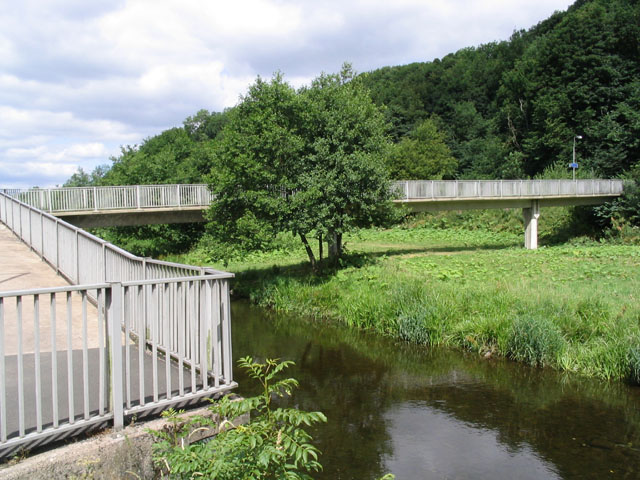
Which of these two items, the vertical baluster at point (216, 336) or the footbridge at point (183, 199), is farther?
the footbridge at point (183, 199)

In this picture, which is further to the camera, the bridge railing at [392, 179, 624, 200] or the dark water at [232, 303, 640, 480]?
the bridge railing at [392, 179, 624, 200]

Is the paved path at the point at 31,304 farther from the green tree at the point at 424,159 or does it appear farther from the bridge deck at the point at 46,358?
the green tree at the point at 424,159

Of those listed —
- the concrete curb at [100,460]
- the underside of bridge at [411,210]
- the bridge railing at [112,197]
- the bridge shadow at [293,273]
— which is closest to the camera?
the concrete curb at [100,460]

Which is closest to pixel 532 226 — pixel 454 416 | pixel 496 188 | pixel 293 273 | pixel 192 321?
pixel 496 188

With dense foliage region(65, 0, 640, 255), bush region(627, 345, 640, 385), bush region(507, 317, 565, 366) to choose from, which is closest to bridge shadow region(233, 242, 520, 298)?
dense foliage region(65, 0, 640, 255)

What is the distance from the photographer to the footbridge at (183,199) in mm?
24328

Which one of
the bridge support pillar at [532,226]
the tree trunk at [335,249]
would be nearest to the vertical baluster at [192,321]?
the tree trunk at [335,249]

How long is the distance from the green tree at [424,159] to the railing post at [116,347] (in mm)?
52874

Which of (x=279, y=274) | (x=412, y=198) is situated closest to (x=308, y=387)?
(x=279, y=274)

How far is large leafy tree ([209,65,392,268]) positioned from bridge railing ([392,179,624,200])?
756 centimetres

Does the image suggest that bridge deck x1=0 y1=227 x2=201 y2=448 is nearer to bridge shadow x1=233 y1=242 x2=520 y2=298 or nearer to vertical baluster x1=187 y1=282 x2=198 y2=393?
vertical baluster x1=187 y1=282 x2=198 y2=393

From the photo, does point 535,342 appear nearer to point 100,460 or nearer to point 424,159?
point 100,460

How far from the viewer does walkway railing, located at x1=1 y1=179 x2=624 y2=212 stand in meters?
24.2

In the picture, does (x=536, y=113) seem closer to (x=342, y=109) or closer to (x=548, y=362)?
(x=342, y=109)
